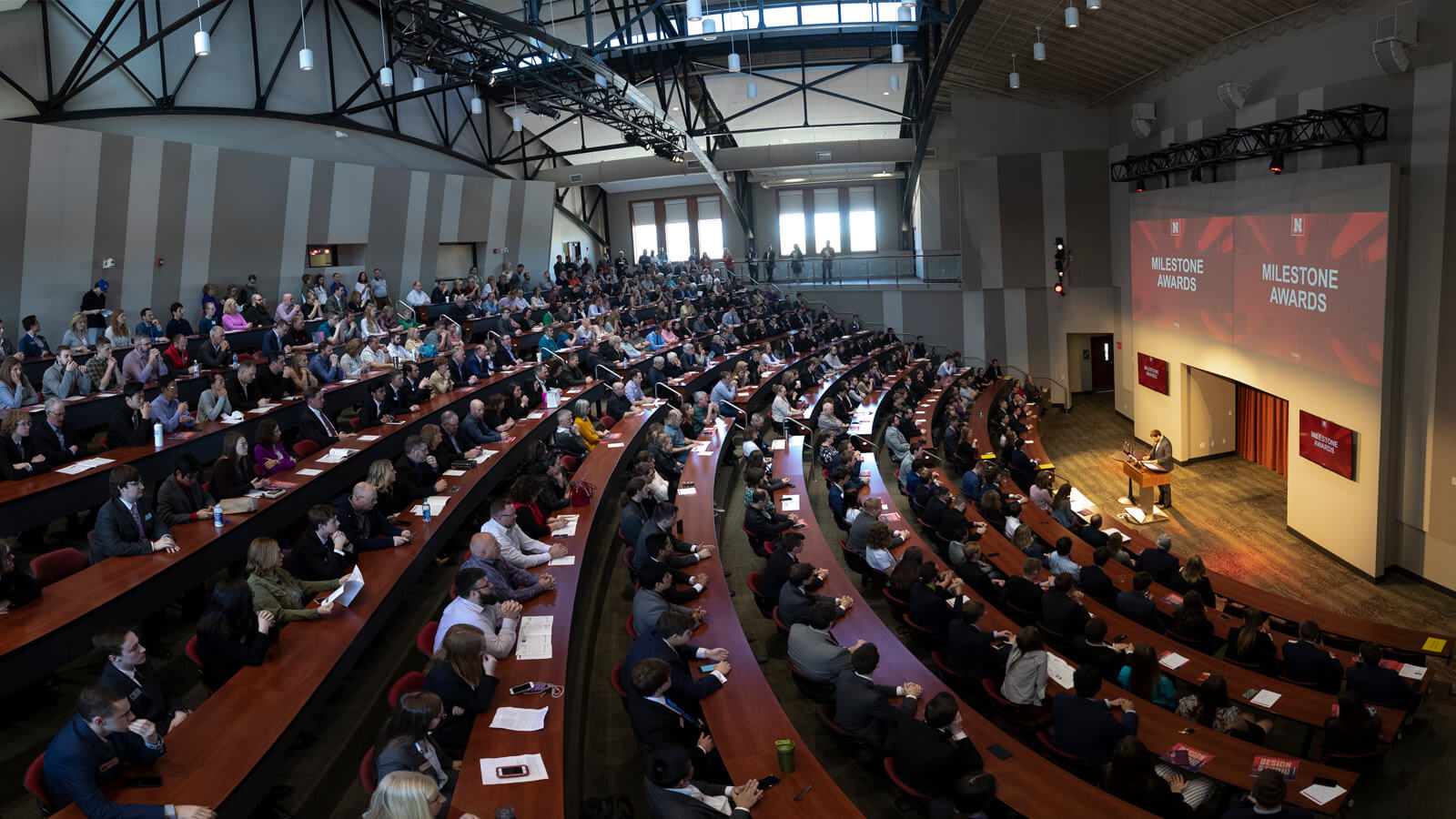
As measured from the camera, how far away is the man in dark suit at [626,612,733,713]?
5.14 m

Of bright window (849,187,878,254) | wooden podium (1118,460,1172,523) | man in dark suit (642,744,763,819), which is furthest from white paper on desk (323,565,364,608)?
bright window (849,187,878,254)

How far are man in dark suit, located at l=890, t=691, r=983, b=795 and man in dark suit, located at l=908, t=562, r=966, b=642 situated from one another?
1924 millimetres

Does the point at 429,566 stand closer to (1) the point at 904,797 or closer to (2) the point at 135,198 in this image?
(1) the point at 904,797

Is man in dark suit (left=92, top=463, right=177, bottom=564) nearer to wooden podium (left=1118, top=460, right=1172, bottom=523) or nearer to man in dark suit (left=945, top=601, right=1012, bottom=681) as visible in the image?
man in dark suit (left=945, top=601, right=1012, bottom=681)

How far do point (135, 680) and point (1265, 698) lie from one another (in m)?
7.31

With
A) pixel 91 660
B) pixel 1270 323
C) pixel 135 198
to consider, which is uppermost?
pixel 135 198

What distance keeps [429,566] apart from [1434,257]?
37.7 feet

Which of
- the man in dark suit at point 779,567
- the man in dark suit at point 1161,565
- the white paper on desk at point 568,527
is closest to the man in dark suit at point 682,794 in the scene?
the man in dark suit at point 779,567

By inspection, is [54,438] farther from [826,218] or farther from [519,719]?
[826,218]

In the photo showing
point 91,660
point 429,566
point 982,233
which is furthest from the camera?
point 982,233

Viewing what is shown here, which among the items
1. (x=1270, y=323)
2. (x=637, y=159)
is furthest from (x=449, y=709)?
(x=637, y=159)

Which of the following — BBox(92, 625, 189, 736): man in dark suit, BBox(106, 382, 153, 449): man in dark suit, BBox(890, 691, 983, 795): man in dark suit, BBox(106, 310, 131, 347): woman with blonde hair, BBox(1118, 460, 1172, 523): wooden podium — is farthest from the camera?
BBox(1118, 460, 1172, 523): wooden podium

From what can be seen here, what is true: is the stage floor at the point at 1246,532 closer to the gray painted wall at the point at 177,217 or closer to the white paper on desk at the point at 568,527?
the white paper on desk at the point at 568,527

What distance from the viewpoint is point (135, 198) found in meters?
13.3
